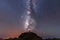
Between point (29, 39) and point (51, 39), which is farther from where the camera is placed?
point (51, 39)

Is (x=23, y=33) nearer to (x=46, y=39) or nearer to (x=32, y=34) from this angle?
(x=32, y=34)

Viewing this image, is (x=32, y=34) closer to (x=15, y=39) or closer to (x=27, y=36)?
(x=27, y=36)

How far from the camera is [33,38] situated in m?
10.8

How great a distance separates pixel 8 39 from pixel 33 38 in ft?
5.91

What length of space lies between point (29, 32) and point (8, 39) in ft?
5.01

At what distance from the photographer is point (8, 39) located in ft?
37.5

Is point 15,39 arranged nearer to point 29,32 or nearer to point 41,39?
point 29,32

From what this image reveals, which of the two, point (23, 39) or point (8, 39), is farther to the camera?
point (8, 39)

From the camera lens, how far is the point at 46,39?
11.5 metres

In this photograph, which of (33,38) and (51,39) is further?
(51,39)

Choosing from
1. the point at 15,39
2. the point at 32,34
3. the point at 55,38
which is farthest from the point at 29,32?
the point at 55,38

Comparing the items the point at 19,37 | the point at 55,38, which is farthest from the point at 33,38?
the point at 55,38

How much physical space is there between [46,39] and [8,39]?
8.55 ft

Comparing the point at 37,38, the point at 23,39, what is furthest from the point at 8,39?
the point at 37,38
